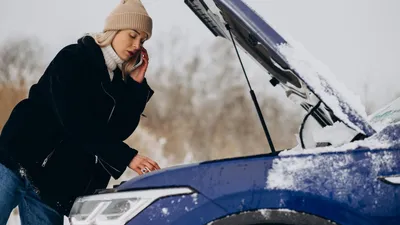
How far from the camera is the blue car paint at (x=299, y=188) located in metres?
1.63

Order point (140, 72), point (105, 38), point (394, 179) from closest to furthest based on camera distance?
point (394, 179) → point (105, 38) → point (140, 72)

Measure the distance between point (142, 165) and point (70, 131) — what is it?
1.30 ft

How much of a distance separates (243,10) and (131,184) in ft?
2.53

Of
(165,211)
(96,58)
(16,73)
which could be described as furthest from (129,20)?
(16,73)

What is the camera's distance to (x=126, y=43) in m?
2.62

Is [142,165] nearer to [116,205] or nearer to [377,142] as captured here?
[116,205]

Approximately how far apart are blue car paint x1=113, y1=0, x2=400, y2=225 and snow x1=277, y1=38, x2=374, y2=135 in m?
0.01

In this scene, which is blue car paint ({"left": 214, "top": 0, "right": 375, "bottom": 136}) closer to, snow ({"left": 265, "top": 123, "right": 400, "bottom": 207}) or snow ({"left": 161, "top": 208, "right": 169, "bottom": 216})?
snow ({"left": 265, "top": 123, "right": 400, "bottom": 207})

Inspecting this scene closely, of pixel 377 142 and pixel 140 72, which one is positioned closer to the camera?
pixel 377 142

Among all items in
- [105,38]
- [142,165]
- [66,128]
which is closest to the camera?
[142,165]

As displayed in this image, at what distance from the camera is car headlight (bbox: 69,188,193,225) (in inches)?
69.3

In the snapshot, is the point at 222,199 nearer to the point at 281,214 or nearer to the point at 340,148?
the point at 281,214

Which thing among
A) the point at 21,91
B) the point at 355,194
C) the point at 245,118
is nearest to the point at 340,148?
the point at 355,194

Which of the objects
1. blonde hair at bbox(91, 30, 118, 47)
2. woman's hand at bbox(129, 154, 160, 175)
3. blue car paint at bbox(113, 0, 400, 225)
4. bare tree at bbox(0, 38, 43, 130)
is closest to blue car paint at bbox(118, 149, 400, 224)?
blue car paint at bbox(113, 0, 400, 225)
